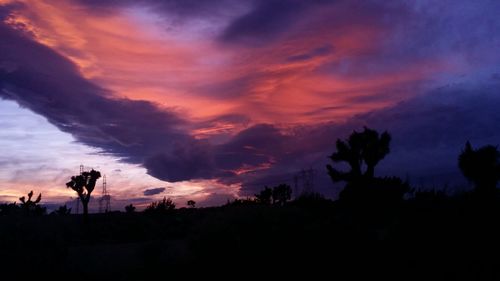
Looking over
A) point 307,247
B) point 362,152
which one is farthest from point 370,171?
point 307,247

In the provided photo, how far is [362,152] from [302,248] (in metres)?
22.0

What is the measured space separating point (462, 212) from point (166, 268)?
33.8 feet

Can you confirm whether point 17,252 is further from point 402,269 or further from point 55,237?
point 402,269

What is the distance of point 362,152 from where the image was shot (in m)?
36.6

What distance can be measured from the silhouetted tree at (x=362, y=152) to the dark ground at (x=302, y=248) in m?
18.3

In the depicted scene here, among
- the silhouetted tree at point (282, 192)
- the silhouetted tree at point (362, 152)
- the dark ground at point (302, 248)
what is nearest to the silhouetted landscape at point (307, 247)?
the dark ground at point (302, 248)

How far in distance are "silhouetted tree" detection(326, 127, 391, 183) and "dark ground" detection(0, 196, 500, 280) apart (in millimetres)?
18268

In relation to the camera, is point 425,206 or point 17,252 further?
point 17,252

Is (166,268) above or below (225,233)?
below

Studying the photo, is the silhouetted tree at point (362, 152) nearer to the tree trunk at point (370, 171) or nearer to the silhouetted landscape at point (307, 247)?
the tree trunk at point (370, 171)

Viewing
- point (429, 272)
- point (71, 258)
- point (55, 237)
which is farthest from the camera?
point (71, 258)

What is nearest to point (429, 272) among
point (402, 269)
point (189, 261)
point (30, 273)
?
point (402, 269)

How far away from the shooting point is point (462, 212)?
15.6m

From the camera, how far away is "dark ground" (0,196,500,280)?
14023 mm
